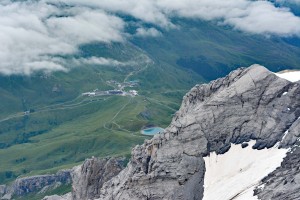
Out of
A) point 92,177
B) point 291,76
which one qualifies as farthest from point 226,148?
point 92,177

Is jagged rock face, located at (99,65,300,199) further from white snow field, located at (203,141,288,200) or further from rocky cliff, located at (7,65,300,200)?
white snow field, located at (203,141,288,200)

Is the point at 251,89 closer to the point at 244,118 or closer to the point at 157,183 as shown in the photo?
the point at 244,118

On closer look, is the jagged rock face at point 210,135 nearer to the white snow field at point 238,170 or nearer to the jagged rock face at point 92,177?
the white snow field at point 238,170

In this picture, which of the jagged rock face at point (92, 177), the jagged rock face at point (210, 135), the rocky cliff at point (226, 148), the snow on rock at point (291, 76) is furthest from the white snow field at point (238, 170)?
the jagged rock face at point (92, 177)

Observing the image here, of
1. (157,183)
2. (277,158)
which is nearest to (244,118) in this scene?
(277,158)

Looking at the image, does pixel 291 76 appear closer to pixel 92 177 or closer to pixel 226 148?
pixel 226 148

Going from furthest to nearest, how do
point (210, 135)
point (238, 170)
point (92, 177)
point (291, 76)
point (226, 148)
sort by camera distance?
point (92, 177) → point (291, 76) → point (210, 135) → point (226, 148) → point (238, 170)

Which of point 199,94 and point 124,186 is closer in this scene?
point 124,186
